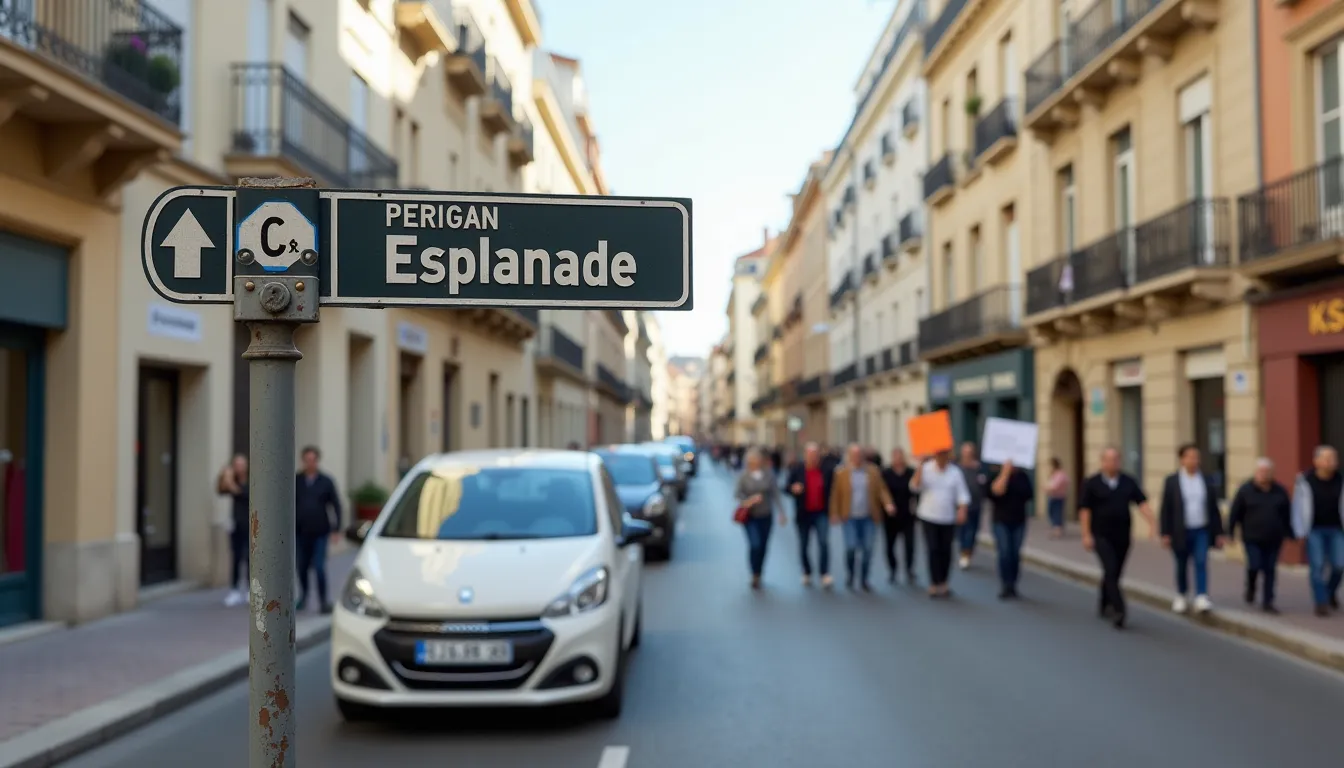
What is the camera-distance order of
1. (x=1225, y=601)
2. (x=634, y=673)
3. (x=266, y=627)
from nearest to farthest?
(x=266, y=627), (x=634, y=673), (x=1225, y=601)

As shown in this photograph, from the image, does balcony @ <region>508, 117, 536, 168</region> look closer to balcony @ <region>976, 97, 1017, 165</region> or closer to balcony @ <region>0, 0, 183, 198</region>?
balcony @ <region>976, 97, 1017, 165</region>

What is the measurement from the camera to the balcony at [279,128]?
50.0 feet

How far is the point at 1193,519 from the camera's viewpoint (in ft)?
38.9

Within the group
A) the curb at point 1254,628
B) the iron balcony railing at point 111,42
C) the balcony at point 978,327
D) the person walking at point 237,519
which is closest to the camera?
the curb at point 1254,628

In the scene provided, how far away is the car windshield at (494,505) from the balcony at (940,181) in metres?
26.1

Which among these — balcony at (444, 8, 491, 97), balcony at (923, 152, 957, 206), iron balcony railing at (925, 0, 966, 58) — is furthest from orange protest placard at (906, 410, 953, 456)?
iron balcony railing at (925, 0, 966, 58)

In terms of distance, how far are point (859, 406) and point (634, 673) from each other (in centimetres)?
4110

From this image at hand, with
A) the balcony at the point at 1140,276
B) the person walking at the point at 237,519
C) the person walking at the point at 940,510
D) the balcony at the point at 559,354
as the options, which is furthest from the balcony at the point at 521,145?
the person walking at the point at 237,519

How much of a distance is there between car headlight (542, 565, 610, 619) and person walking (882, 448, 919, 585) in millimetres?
9132

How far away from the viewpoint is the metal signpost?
3035mm

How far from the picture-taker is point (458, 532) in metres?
8.06

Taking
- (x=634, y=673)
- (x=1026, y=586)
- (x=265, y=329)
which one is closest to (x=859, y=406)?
(x=1026, y=586)

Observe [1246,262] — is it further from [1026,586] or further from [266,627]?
[266,627]

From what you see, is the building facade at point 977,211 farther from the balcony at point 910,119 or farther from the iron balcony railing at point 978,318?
the balcony at point 910,119
